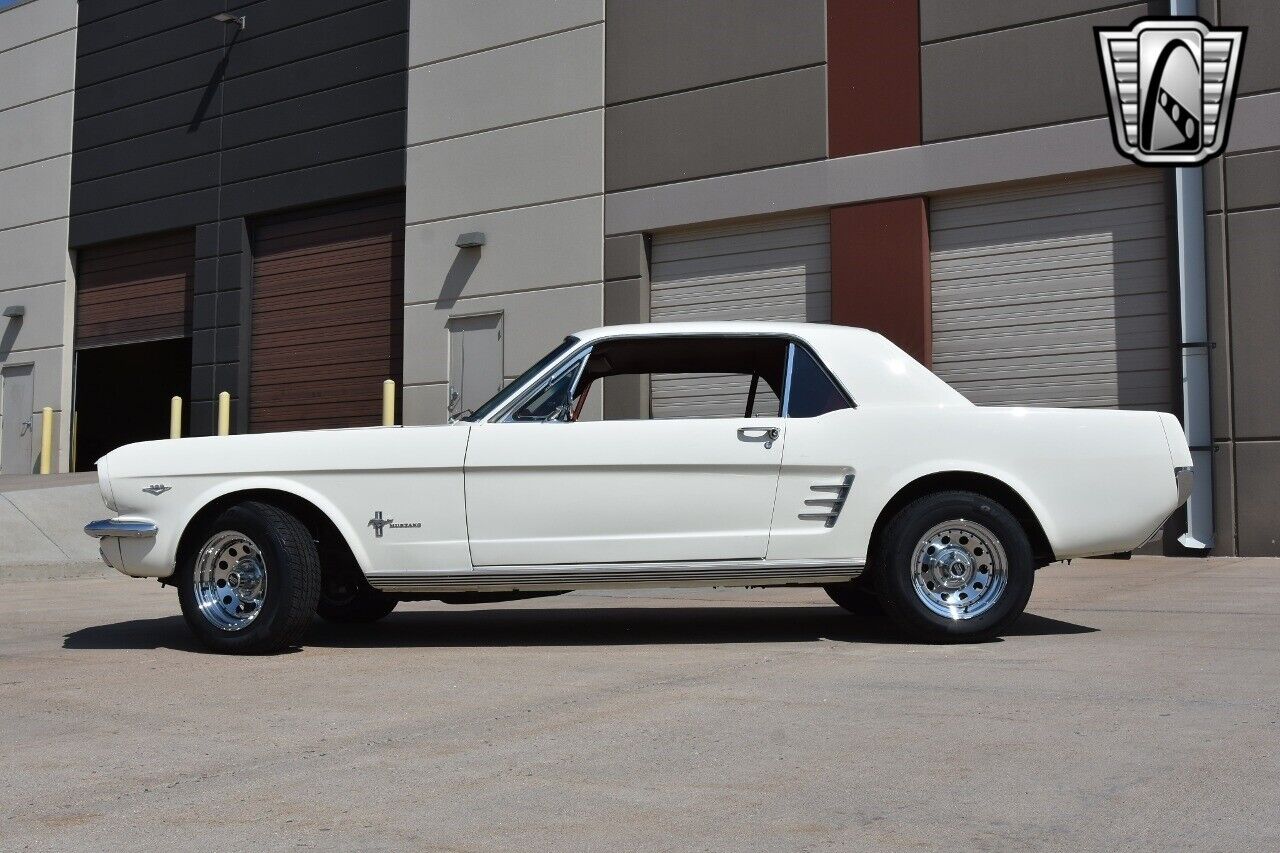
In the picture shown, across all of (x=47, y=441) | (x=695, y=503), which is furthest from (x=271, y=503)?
(x=47, y=441)

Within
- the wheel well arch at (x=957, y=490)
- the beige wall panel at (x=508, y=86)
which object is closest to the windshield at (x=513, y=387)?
the wheel well arch at (x=957, y=490)

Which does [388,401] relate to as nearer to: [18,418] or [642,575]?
[18,418]

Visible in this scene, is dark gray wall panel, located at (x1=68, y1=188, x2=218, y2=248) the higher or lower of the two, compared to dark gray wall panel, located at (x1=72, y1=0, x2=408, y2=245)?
lower

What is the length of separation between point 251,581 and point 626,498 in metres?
1.74

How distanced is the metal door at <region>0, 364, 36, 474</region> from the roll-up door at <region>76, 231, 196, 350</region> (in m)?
1.06

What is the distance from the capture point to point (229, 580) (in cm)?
618

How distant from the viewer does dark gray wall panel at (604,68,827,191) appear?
558 inches

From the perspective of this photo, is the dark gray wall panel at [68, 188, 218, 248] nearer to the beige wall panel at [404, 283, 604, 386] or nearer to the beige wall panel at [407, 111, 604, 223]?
the beige wall panel at [407, 111, 604, 223]

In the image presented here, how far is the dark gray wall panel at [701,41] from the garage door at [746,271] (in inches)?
65.6

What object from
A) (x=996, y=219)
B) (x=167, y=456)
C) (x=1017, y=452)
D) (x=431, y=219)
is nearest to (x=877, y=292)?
(x=996, y=219)

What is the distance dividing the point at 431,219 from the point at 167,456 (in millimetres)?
11044

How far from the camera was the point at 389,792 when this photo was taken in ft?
11.1

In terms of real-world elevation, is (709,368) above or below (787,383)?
above

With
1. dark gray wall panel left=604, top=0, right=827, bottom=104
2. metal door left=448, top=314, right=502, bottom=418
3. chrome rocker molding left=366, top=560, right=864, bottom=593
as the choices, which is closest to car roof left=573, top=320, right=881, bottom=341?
chrome rocker molding left=366, top=560, right=864, bottom=593
